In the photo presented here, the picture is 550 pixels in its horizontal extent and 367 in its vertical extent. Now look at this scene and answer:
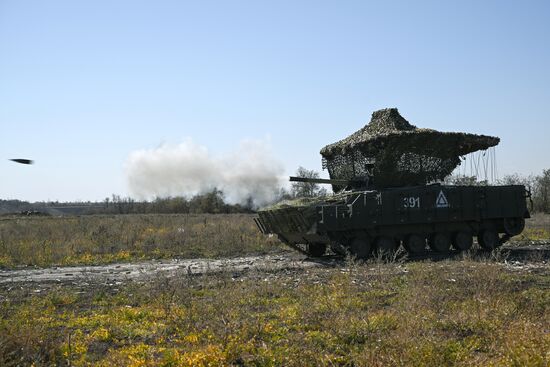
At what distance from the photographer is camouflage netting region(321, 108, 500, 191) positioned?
2025cm

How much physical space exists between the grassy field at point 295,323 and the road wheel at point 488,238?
8.76 m

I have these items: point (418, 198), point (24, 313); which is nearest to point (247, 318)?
point (24, 313)

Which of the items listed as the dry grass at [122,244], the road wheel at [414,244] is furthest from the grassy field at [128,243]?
the road wheel at [414,244]

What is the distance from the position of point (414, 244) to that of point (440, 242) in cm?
115

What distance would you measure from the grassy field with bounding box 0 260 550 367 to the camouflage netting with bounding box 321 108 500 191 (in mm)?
7614

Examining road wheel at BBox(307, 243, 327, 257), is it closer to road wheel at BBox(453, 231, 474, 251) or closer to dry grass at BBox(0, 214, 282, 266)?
dry grass at BBox(0, 214, 282, 266)

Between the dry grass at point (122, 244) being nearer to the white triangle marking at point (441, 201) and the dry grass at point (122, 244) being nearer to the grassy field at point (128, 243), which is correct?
the grassy field at point (128, 243)

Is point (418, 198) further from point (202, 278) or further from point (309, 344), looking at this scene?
point (309, 344)

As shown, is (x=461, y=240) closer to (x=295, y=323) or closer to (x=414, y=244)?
(x=414, y=244)

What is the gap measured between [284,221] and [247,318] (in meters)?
10.6

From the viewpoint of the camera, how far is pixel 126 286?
539 inches

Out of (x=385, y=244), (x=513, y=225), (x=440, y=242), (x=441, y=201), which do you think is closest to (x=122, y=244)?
(x=385, y=244)

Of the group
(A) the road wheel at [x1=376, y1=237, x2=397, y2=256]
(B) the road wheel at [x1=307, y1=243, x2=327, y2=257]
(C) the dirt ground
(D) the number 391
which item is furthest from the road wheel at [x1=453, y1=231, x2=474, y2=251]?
(B) the road wheel at [x1=307, y1=243, x2=327, y2=257]

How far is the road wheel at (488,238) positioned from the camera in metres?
21.8
